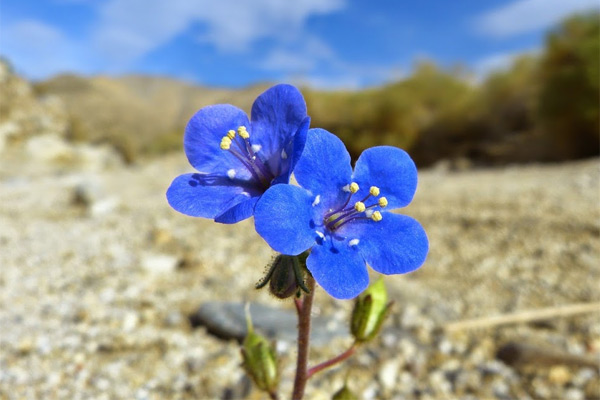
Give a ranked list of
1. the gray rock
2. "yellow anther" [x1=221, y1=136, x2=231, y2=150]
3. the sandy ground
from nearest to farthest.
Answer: "yellow anther" [x1=221, y1=136, x2=231, y2=150]
the sandy ground
the gray rock

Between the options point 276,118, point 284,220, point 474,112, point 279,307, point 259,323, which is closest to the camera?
point 284,220

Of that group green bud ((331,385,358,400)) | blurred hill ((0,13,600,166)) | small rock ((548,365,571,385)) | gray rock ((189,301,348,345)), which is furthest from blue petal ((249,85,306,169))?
blurred hill ((0,13,600,166))

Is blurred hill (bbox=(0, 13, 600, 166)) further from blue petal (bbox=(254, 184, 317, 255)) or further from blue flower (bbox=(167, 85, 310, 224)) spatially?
blue petal (bbox=(254, 184, 317, 255))

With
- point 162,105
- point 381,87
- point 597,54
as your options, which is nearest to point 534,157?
point 597,54

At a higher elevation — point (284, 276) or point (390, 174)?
point (390, 174)

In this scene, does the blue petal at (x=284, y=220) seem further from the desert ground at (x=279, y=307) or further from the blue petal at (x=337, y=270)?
the desert ground at (x=279, y=307)

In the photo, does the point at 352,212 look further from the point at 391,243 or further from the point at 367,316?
the point at 367,316

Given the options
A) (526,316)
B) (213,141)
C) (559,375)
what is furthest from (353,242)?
(526,316)

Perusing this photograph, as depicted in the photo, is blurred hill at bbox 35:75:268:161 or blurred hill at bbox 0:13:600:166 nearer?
blurred hill at bbox 0:13:600:166
